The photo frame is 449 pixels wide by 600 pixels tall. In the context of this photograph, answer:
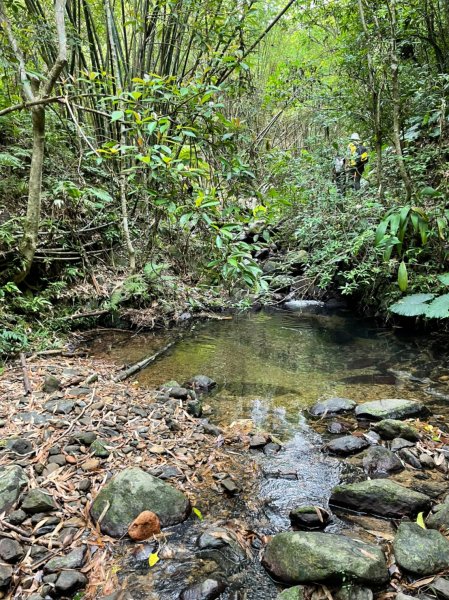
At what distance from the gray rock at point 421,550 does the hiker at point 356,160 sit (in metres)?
7.25

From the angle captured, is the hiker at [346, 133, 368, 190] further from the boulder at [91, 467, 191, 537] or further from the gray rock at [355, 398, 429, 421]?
the boulder at [91, 467, 191, 537]

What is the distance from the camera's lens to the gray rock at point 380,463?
9.44 feet

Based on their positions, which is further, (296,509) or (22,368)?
(22,368)

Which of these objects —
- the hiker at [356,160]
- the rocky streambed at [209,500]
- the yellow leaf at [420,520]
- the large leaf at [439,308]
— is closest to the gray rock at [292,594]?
the rocky streambed at [209,500]

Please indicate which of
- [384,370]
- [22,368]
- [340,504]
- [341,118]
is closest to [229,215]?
[340,504]

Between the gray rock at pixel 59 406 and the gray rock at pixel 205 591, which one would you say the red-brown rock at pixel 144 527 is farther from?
the gray rock at pixel 59 406

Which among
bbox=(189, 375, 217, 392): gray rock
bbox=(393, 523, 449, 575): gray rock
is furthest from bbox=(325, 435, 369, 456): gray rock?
bbox=(189, 375, 217, 392): gray rock

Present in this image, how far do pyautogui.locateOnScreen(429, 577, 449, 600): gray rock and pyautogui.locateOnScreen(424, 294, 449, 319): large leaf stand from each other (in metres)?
3.92

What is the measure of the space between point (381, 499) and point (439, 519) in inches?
12.9

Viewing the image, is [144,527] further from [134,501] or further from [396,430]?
[396,430]

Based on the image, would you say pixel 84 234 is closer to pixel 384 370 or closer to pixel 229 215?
pixel 229 215

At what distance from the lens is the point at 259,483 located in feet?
8.83

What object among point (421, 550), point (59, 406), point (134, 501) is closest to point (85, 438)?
point (59, 406)

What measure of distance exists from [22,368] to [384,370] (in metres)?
4.39
